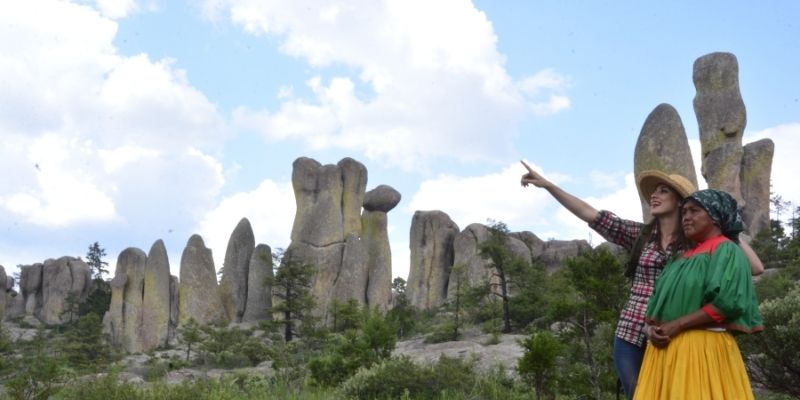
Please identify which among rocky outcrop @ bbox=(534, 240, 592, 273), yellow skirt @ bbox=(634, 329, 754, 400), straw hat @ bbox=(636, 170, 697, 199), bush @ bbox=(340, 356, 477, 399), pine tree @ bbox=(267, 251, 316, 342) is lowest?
bush @ bbox=(340, 356, 477, 399)

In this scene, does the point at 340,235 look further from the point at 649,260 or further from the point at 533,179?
the point at 649,260

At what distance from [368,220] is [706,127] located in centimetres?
1723

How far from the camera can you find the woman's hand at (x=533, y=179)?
167 inches

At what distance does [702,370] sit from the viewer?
3039 millimetres

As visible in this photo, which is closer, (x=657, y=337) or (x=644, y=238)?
(x=657, y=337)

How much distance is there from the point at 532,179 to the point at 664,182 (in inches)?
30.6

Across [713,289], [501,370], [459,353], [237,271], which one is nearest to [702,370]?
[713,289]

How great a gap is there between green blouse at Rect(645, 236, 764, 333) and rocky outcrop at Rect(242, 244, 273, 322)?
31.4 metres

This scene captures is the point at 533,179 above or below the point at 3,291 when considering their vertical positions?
below

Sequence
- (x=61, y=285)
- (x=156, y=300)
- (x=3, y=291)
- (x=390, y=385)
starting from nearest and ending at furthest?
(x=390, y=385)
(x=156, y=300)
(x=61, y=285)
(x=3, y=291)

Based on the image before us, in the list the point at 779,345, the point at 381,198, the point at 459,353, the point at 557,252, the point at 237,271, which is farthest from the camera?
the point at 381,198

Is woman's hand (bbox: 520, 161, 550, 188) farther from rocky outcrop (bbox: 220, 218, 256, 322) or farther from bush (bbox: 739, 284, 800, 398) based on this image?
rocky outcrop (bbox: 220, 218, 256, 322)

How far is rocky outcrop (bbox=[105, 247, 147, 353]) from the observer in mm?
34719

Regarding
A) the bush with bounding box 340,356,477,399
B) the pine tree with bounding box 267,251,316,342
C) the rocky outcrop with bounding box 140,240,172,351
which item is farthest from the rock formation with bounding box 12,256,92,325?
the bush with bounding box 340,356,477,399
